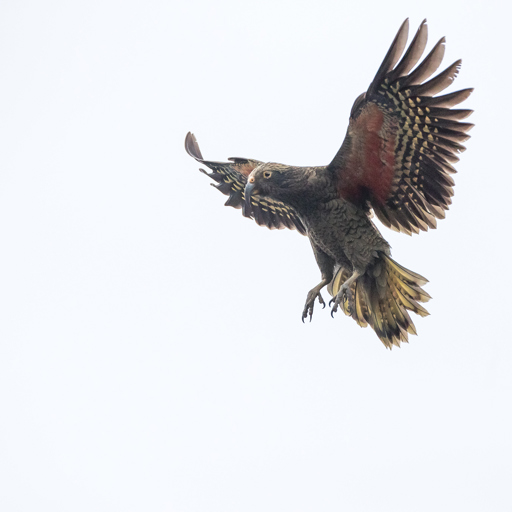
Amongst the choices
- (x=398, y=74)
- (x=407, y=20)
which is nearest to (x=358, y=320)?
(x=398, y=74)

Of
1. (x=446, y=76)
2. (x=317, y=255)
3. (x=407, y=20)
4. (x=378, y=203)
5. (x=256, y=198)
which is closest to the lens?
(x=407, y=20)

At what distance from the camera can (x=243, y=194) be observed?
1280 centimetres

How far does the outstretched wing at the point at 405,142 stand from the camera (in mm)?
9391

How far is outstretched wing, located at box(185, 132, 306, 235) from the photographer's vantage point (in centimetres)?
1238

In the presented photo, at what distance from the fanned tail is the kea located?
0.04 feet

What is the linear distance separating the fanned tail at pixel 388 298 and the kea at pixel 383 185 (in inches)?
0.5

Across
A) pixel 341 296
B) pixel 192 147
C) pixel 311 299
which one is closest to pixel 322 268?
pixel 311 299

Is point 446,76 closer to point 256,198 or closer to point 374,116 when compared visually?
point 374,116

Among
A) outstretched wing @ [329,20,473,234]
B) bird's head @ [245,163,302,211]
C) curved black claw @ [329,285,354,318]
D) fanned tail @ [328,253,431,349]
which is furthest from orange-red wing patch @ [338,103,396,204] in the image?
curved black claw @ [329,285,354,318]

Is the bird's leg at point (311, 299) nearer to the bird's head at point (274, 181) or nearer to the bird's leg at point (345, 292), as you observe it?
the bird's leg at point (345, 292)

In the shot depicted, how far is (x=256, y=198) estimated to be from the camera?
1259 cm

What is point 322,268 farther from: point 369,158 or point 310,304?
point 369,158

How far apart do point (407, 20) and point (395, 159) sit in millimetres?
1878

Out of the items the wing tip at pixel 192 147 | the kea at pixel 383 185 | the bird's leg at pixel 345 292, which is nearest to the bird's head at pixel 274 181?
the kea at pixel 383 185
